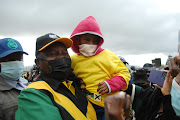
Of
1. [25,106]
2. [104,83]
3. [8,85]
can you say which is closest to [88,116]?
[104,83]

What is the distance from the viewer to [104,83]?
1.78 meters

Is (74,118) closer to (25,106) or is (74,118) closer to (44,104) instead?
(44,104)

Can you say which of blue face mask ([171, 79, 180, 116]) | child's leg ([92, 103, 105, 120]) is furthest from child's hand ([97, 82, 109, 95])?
blue face mask ([171, 79, 180, 116])

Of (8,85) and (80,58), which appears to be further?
(8,85)

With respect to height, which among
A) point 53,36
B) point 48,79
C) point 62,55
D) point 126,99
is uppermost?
point 53,36

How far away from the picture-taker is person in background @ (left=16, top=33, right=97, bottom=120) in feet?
Result: 4.19

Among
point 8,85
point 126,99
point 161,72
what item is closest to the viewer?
point 126,99

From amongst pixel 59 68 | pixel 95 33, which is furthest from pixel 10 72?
pixel 95 33

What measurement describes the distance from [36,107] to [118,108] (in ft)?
2.92

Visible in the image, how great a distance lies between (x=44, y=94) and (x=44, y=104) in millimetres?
129

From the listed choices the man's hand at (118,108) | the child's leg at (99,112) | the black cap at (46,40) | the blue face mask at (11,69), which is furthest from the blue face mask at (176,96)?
the blue face mask at (11,69)

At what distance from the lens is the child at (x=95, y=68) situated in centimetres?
190

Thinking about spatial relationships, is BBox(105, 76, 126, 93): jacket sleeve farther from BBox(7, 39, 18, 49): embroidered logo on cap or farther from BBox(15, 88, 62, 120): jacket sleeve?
BBox(7, 39, 18, 49): embroidered logo on cap

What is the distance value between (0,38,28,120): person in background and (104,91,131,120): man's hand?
1899mm
